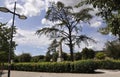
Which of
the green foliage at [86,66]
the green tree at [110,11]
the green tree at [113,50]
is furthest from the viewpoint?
the green tree at [113,50]

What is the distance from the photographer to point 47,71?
2919cm

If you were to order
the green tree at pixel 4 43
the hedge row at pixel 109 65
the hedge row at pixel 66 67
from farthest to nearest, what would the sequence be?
the green tree at pixel 4 43
the hedge row at pixel 109 65
the hedge row at pixel 66 67

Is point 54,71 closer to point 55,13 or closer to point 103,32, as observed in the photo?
point 55,13

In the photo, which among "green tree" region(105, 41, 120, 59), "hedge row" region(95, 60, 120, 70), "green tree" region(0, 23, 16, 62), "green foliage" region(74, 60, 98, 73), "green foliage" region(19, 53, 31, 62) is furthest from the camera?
"green foliage" region(19, 53, 31, 62)

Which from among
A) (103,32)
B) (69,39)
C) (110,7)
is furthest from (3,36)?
(110,7)

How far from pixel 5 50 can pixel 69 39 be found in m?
11.1

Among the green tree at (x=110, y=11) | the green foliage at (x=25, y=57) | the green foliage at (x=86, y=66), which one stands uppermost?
the green foliage at (x=25, y=57)

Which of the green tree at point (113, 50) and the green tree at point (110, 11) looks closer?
the green tree at point (110, 11)

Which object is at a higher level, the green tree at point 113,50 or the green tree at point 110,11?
the green tree at point 113,50

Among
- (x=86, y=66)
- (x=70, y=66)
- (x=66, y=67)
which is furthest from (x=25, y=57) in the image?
(x=86, y=66)

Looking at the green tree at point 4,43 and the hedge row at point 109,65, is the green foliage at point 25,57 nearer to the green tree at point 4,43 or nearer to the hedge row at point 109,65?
the green tree at point 4,43

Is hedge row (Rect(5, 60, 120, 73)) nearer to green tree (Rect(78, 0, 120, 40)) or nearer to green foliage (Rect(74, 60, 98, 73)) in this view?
green foliage (Rect(74, 60, 98, 73))

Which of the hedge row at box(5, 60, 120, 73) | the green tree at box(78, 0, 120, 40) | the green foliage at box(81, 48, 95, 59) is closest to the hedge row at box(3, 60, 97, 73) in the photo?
the hedge row at box(5, 60, 120, 73)

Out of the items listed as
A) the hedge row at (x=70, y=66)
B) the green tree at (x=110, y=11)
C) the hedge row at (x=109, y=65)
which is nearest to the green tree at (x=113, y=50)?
the hedge row at (x=109, y=65)
